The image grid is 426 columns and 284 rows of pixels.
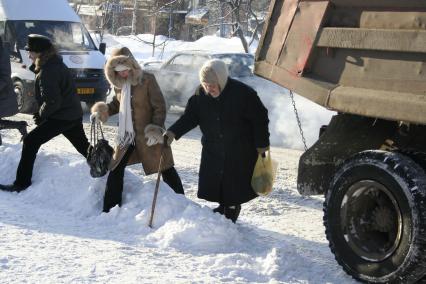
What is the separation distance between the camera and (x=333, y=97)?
4312 mm

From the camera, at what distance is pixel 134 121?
5562 mm

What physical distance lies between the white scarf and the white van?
7.13m

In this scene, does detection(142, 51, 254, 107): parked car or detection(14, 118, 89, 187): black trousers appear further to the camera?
detection(142, 51, 254, 107): parked car

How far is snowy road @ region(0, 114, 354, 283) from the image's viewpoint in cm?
423

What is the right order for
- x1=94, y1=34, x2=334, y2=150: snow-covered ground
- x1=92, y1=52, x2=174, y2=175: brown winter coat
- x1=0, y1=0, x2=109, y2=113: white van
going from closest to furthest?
x1=92, y1=52, x2=174, y2=175: brown winter coat → x1=94, y1=34, x2=334, y2=150: snow-covered ground → x1=0, y1=0, x2=109, y2=113: white van

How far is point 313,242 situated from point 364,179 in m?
1.38

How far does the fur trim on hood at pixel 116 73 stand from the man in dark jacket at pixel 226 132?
53cm

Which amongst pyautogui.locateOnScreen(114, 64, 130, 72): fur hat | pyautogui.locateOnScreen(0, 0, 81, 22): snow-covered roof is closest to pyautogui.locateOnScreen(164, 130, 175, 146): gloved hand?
pyautogui.locateOnScreen(114, 64, 130, 72): fur hat

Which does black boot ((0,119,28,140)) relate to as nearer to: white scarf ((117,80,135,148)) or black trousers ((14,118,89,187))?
black trousers ((14,118,89,187))

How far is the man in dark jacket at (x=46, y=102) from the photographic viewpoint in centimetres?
628

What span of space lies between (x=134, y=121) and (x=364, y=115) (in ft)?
7.24

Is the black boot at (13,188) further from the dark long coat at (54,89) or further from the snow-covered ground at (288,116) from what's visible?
the snow-covered ground at (288,116)

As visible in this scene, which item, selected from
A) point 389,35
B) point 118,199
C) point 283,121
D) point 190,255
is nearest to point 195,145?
point 283,121

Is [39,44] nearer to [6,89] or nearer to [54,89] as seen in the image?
[54,89]
